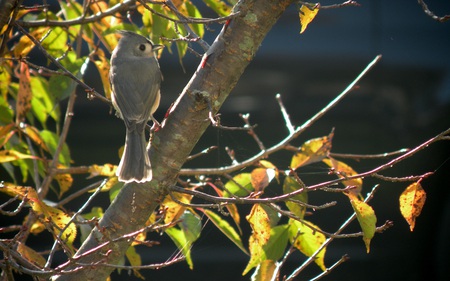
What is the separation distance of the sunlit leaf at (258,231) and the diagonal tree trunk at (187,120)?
10.3 inches

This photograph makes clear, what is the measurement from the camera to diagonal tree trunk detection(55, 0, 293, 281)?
2.12 m

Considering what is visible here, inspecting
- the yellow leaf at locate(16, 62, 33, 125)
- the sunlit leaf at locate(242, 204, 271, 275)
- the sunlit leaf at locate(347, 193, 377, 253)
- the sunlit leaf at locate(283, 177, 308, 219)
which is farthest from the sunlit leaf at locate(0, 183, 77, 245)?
Result: the sunlit leaf at locate(347, 193, 377, 253)

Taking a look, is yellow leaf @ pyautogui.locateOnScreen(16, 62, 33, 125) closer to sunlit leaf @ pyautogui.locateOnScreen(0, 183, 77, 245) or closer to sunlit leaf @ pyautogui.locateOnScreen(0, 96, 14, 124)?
sunlit leaf @ pyautogui.locateOnScreen(0, 96, 14, 124)

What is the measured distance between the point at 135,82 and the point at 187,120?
1.13 m

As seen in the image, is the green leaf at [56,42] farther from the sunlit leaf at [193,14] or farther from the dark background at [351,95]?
the dark background at [351,95]

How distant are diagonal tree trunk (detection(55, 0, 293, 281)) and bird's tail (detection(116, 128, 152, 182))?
0.04 meters

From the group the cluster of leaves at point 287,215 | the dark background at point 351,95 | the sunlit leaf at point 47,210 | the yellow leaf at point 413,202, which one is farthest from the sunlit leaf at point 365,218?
the dark background at point 351,95

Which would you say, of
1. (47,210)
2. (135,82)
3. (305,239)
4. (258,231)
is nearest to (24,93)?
(47,210)

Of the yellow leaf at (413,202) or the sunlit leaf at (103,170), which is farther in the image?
the sunlit leaf at (103,170)

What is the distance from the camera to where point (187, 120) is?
2129 millimetres

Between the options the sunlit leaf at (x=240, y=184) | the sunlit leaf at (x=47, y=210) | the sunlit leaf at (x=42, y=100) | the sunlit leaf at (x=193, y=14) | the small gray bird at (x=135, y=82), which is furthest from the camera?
the small gray bird at (x=135, y=82)

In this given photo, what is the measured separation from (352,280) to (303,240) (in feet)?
11.8

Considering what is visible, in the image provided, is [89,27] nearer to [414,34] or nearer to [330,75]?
[330,75]

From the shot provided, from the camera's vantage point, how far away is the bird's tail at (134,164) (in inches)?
83.3
